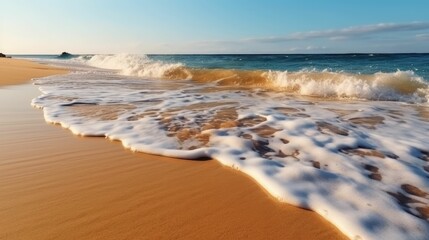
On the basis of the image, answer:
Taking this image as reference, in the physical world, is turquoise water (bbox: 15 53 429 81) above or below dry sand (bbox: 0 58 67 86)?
below

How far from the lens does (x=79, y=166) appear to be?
3.10 meters

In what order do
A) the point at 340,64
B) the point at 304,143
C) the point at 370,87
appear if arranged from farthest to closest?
the point at 340,64 < the point at 370,87 < the point at 304,143

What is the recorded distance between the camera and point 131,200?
2398 mm

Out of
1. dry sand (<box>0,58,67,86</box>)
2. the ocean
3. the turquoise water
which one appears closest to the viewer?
the ocean

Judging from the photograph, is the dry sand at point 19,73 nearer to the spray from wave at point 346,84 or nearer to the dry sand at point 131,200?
the spray from wave at point 346,84

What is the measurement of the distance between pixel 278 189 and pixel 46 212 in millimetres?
1585

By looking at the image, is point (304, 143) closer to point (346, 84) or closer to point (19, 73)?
point (346, 84)

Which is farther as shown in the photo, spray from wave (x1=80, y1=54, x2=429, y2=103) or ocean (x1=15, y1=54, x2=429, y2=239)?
spray from wave (x1=80, y1=54, x2=429, y2=103)

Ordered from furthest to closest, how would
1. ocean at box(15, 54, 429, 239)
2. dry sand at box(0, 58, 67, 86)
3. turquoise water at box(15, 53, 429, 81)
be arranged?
turquoise water at box(15, 53, 429, 81)
dry sand at box(0, 58, 67, 86)
ocean at box(15, 54, 429, 239)

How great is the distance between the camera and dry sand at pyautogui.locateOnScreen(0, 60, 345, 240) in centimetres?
201

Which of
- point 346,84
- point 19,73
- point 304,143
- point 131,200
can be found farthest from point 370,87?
point 19,73

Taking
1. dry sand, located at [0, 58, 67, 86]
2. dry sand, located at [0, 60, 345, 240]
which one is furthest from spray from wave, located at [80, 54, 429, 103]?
dry sand, located at [0, 58, 67, 86]

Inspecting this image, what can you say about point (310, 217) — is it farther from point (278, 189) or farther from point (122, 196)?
point (122, 196)

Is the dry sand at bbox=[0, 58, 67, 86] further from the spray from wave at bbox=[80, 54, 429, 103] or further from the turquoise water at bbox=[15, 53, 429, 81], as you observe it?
the turquoise water at bbox=[15, 53, 429, 81]
